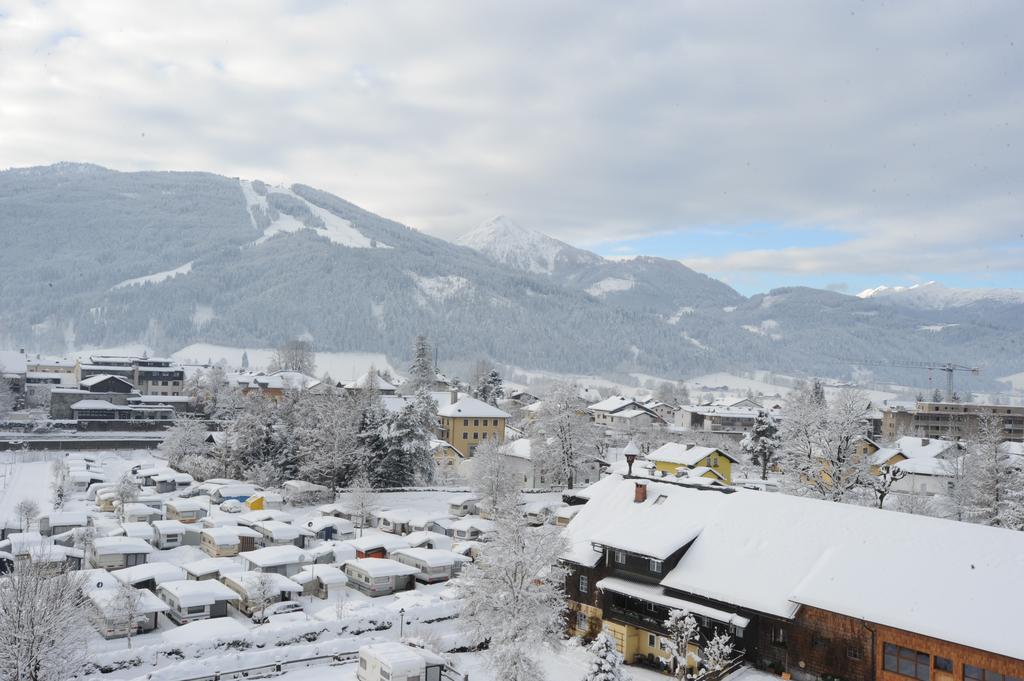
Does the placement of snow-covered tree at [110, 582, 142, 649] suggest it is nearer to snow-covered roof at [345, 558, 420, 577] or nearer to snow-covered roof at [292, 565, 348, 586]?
snow-covered roof at [292, 565, 348, 586]

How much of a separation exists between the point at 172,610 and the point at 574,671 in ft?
67.8

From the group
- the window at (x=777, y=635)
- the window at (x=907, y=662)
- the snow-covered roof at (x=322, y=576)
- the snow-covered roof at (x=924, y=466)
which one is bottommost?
the snow-covered roof at (x=322, y=576)

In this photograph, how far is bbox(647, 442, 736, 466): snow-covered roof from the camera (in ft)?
214

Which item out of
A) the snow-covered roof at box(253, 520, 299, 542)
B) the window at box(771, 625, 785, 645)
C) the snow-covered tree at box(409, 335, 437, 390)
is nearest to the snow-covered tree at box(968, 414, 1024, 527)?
the window at box(771, 625, 785, 645)

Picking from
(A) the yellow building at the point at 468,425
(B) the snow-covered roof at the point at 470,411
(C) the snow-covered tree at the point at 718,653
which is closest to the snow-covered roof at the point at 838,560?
(C) the snow-covered tree at the point at 718,653

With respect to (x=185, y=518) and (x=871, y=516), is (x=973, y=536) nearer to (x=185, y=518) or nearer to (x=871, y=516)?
(x=871, y=516)

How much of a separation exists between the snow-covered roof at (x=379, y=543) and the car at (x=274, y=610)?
798 centimetres

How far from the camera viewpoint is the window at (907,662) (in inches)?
855

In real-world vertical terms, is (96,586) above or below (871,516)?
below

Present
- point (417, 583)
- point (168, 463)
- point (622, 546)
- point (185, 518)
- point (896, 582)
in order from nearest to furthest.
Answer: point (896, 582), point (622, 546), point (417, 583), point (185, 518), point (168, 463)

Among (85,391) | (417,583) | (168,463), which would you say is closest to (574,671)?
(417,583)

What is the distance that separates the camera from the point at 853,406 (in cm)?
4366

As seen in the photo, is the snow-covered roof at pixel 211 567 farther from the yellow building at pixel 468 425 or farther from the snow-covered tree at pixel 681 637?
the yellow building at pixel 468 425

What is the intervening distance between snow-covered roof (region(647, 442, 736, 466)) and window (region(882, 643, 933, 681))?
42335mm
